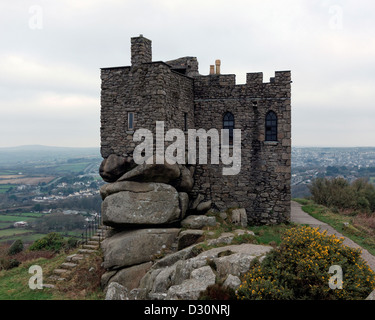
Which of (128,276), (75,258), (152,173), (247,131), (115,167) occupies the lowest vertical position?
(75,258)

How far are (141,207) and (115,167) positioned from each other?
Answer: 294 centimetres

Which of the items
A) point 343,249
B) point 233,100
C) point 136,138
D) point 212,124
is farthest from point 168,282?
point 233,100

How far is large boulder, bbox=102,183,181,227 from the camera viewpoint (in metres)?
15.1

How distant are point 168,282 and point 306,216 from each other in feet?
47.2

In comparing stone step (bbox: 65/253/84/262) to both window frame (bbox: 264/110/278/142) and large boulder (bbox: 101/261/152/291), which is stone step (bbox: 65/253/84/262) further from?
window frame (bbox: 264/110/278/142)

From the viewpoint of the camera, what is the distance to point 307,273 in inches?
337

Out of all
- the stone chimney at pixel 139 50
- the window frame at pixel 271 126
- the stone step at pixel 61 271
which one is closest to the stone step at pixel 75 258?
the stone step at pixel 61 271

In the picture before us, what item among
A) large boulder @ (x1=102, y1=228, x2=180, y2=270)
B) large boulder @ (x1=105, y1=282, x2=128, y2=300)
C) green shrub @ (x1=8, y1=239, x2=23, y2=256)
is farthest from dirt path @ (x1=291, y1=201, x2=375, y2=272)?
green shrub @ (x1=8, y1=239, x2=23, y2=256)

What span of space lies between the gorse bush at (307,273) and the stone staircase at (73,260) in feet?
33.5

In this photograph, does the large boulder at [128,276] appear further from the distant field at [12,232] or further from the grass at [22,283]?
the distant field at [12,232]

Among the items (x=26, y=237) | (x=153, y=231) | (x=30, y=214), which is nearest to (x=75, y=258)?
(x=153, y=231)

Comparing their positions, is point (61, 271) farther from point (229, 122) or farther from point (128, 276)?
point (229, 122)

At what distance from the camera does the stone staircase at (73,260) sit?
15430 mm
